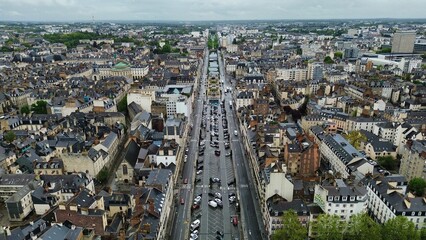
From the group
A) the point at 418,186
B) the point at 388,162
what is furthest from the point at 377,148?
the point at 418,186

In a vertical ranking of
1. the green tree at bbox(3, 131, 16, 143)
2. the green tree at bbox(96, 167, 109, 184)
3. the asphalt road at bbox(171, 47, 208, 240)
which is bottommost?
the asphalt road at bbox(171, 47, 208, 240)

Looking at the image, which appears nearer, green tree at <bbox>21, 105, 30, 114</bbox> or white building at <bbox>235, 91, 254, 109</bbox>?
green tree at <bbox>21, 105, 30, 114</bbox>

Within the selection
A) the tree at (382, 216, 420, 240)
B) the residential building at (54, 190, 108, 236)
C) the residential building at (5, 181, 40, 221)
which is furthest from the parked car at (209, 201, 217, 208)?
the residential building at (5, 181, 40, 221)

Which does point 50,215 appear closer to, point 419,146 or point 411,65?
point 419,146

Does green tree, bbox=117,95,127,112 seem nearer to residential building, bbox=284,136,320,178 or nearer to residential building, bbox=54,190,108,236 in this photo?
residential building, bbox=284,136,320,178

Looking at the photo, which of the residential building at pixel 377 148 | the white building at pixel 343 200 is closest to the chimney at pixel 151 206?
the white building at pixel 343 200
